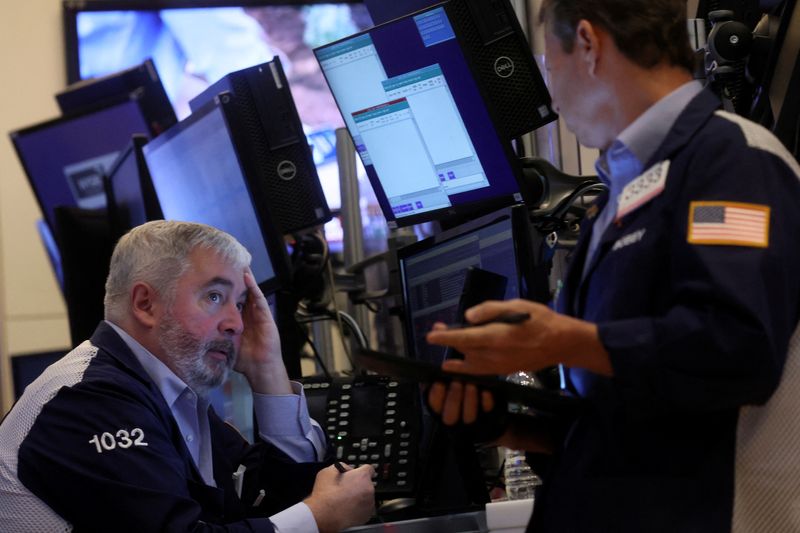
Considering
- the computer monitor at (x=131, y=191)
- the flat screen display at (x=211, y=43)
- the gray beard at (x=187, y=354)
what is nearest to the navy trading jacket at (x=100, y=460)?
the gray beard at (x=187, y=354)

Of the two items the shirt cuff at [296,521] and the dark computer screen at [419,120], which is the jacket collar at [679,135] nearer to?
the shirt cuff at [296,521]

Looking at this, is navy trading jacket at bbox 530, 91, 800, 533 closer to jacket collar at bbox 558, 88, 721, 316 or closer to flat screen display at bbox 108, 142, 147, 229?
jacket collar at bbox 558, 88, 721, 316

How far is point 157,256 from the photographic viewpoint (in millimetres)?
2041

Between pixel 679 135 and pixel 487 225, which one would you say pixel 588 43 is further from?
pixel 487 225

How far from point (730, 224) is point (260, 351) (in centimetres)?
136

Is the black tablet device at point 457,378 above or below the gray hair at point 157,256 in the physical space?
below

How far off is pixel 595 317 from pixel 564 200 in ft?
3.02

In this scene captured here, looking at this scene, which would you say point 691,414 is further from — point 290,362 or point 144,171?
point 144,171

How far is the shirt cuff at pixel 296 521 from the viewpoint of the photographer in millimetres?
1837

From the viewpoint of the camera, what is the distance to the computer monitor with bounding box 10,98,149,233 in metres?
3.23

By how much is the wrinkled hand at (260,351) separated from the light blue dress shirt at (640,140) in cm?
107

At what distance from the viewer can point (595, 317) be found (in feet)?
3.93

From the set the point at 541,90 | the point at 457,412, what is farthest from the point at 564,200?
the point at 457,412

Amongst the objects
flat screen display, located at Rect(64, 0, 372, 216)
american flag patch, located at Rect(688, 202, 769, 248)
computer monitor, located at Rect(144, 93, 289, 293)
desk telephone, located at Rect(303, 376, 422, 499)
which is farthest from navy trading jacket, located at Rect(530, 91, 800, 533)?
flat screen display, located at Rect(64, 0, 372, 216)
